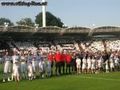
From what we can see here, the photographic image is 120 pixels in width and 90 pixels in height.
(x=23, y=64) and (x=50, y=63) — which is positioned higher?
(x=23, y=64)

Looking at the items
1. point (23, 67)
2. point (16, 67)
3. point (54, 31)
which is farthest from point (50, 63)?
point (54, 31)

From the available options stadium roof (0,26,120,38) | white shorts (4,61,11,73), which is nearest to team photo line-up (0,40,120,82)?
white shorts (4,61,11,73)

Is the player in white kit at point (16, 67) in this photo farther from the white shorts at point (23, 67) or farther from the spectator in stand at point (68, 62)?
the spectator in stand at point (68, 62)

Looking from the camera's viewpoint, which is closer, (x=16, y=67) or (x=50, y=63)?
(x=16, y=67)

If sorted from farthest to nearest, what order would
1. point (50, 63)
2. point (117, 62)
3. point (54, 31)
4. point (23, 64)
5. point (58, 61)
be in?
1. point (54, 31)
2. point (117, 62)
3. point (58, 61)
4. point (50, 63)
5. point (23, 64)

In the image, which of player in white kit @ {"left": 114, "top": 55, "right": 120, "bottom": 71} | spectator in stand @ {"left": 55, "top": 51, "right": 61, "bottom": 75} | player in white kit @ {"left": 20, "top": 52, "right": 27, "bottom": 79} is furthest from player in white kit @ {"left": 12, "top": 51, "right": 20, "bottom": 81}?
player in white kit @ {"left": 114, "top": 55, "right": 120, "bottom": 71}

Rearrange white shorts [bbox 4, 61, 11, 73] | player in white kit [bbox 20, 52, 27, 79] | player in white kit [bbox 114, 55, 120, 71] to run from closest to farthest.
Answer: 1. white shorts [bbox 4, 61, 11, 73]
2. player in white kit [bbox 20, 52, 27, 79]
3. player in white kit [bbox 114, 55, 120, 71]

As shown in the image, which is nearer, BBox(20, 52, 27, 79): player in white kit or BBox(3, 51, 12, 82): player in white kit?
BBox(3, 51, 12, 82): player in white kit

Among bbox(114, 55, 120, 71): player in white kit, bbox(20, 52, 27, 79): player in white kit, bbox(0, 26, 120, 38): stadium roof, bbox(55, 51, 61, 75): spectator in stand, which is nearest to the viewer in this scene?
bbox(20, 52, 27, 79): player in white kit

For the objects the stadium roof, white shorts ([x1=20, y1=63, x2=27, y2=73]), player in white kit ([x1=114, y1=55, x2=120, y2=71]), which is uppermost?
the stadium roof

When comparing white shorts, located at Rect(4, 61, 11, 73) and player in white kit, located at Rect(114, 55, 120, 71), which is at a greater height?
white shorts, located at Rect(4, 61, 11, 73)

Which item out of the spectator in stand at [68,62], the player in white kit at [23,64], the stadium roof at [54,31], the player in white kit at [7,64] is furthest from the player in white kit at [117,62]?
the stadium roof at [54,31]

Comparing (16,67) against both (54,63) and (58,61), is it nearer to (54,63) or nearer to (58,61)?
(54,63)

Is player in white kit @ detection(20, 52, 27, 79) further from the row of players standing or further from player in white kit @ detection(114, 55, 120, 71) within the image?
player in white kit @ detection(114, 55, 120, 71)
